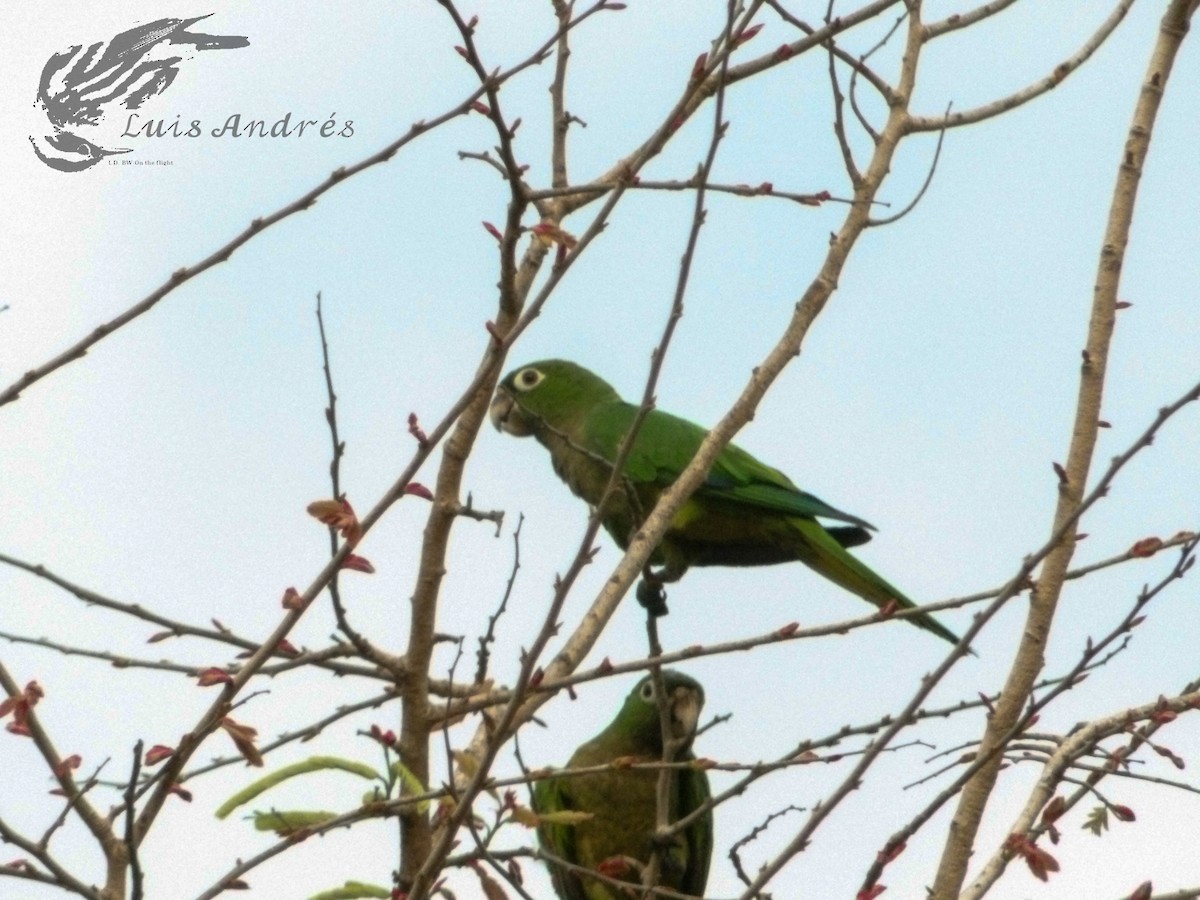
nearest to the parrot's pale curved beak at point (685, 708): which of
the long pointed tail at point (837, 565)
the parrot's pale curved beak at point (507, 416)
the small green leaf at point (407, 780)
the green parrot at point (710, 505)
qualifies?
the green parrot at point (710, 505)

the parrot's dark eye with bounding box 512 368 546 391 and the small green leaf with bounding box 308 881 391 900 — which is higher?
the parrot's dark eye with bounding box 512 368 546 391

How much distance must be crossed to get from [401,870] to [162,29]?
3.28 m

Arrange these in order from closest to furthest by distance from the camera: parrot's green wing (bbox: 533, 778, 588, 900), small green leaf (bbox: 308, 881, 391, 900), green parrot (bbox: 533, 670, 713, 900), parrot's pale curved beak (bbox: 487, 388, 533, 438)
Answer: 1. small green leaf (bbox: 308, 881, 391, 900)
2. parrot's green wing (bbox: 533, 778, 588, 900)
3. green parrot (bbox: 533, 670, 713, 900)
4. parrot's pale curved beak (bbox: 487, 388, 533, 438)

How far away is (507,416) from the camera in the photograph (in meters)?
7.82

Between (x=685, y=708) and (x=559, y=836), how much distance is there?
68 centimetres

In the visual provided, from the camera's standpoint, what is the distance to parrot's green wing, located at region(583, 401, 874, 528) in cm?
656

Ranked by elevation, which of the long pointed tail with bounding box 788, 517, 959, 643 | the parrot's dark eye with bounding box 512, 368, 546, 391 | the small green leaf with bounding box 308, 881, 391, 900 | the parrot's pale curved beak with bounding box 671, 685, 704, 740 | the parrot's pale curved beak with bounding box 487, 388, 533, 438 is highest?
the parrot's dark eye with bounding box 512, 368, 546, 391

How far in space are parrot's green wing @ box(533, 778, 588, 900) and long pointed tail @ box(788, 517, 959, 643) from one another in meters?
1.36

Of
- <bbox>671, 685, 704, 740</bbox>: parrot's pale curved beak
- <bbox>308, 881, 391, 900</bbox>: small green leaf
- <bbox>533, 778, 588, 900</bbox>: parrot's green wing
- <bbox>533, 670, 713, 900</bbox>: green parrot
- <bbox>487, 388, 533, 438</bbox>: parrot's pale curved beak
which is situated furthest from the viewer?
<bbox>487, 388, 533, 438</bbox>: parrot's pale curved beak

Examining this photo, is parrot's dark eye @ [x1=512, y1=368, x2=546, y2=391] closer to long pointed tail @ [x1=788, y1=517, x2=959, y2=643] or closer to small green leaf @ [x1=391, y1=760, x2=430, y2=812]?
long pointed tail @ [x1=788, y1=517, x2=959, y2=643]

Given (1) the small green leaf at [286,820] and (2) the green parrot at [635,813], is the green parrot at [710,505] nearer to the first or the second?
(2) the green parrot at [635,813]

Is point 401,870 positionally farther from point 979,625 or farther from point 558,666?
point 979,625

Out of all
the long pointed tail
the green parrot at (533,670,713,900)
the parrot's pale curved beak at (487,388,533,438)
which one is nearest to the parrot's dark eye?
the parrot's pale curved beak at (487,388,533,438)

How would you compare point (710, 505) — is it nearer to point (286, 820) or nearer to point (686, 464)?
point (686, 464)
